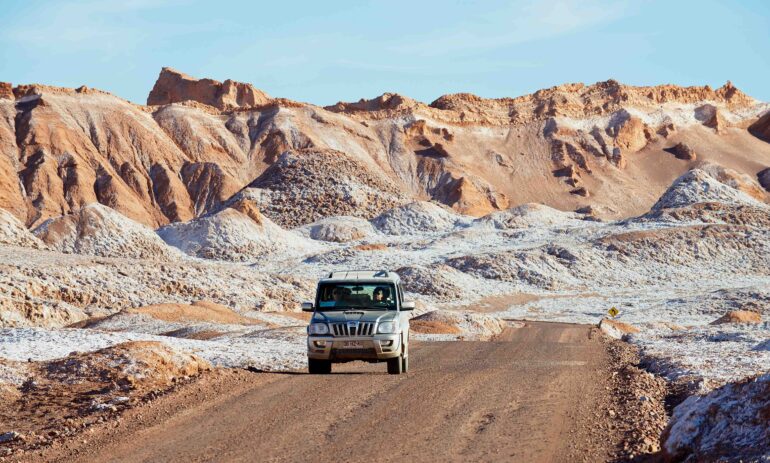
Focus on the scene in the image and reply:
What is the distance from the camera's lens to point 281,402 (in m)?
15.8

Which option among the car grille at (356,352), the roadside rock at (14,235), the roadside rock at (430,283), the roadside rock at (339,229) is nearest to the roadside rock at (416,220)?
the roadside rock at (339,229)

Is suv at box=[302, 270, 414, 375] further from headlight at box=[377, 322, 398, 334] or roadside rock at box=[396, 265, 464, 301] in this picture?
roadside rock at box=[396, 265, 464, 301]

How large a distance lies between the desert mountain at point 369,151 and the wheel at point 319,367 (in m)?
91.2

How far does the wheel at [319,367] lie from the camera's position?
20.0 m

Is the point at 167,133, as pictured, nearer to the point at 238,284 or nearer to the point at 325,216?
the point at 325,216

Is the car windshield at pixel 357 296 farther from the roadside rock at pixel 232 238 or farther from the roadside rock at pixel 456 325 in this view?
the roadside rock at pixel 232 238

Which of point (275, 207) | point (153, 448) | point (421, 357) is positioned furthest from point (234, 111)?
point (153, 448)

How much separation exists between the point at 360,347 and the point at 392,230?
3450 inches

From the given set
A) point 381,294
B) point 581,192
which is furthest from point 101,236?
point 581,192

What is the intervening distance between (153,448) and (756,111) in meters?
201

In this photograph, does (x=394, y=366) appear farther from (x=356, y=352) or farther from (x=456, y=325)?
(x=456, y=325)

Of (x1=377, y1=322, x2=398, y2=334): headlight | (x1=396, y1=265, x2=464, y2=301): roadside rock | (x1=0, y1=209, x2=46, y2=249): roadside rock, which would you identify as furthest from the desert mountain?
(x1=377, y1=322, x2=398, y2=334): headlight

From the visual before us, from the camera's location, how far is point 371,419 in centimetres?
1402

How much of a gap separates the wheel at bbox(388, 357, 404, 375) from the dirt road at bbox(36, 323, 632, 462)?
252 millimetres
